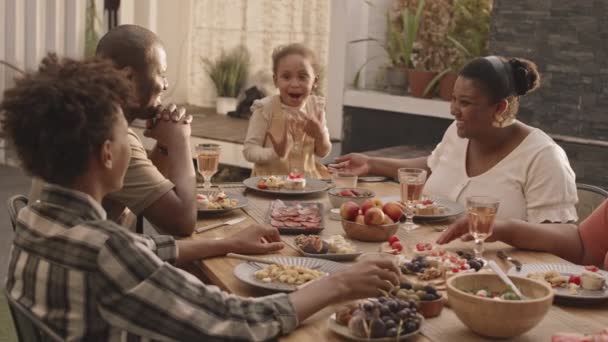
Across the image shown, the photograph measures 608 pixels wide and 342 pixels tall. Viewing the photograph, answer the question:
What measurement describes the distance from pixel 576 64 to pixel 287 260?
2825mm

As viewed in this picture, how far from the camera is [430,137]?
5.32 m

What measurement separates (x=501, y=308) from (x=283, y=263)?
617 millimetres

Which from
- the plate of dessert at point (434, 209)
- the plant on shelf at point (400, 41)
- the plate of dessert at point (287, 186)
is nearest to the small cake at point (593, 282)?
Result: the plate of dessert at point (434, 209)

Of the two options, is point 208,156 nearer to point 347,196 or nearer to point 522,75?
point 347,196

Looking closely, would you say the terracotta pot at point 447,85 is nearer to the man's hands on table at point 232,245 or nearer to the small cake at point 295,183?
the small cake at point 295,183

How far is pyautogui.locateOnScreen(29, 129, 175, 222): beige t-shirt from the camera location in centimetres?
227

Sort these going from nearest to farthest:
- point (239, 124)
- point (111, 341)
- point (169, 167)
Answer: point (111, 341) < point (169, 167) < point (239, 124)

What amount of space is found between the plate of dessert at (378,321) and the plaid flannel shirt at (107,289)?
0.12 m

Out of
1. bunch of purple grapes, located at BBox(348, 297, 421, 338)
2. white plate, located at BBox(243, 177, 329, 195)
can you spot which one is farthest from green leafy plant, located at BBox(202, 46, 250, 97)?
bunch of purple grapes, located at BBox(348, 297, 421, 338)

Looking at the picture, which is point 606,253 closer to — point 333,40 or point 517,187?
point 517,187

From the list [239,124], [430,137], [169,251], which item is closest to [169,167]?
[169,251]

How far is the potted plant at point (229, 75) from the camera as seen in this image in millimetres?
6953

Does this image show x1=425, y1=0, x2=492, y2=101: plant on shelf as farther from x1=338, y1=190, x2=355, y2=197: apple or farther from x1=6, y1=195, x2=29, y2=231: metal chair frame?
x1=6, y1=195, x2=29, y2=231: metal chair frame

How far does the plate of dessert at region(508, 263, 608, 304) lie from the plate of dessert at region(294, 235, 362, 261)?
1.24ft
